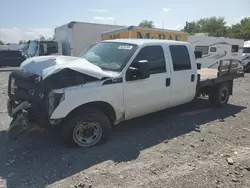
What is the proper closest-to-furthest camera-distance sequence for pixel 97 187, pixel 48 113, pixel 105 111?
pixel 97 187, pixel 48 113, pixel 105 111

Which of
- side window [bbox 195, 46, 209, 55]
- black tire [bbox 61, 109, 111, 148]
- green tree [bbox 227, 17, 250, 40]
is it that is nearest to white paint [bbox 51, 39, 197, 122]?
black tire [bbox 61, 109, 111, 148]

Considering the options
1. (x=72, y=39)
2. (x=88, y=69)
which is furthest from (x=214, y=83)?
(x=72, y=39)

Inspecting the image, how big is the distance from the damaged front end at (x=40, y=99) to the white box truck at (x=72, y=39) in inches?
428

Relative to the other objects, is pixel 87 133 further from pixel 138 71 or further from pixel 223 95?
pixel 223 95

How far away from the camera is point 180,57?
5531mm

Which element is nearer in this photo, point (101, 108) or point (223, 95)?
point (101, 108)

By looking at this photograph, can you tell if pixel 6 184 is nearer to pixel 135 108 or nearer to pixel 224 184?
pixel 135 108

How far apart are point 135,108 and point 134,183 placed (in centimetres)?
173

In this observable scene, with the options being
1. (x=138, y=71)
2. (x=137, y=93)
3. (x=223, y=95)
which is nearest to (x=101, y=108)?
(x=137, y=93)

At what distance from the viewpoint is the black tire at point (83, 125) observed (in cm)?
399

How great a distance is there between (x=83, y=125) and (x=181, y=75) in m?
2.56

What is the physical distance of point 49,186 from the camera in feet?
10.5

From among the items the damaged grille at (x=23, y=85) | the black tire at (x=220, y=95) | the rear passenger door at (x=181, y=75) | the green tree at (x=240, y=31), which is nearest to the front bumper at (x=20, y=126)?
the damaged grille at (x=23, y=85)

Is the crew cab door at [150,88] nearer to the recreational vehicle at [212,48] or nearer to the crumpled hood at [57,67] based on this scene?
the crumpled hood at [57,67]
